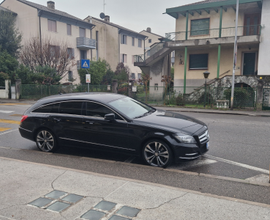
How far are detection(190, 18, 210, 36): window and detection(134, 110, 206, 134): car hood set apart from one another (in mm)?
20121

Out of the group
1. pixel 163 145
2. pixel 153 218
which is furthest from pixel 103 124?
pixel 153 218

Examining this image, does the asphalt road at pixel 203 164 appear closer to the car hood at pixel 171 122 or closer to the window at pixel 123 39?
the car hood at pixel 171 122

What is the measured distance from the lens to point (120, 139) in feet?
19.4

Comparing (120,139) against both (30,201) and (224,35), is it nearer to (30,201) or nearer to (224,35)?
(30,201)

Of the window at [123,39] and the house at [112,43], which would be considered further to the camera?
the window at [123,39]

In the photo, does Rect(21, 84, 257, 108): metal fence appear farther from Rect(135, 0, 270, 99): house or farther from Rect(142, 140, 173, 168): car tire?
Rect(142, 140, 173, 168): car tire

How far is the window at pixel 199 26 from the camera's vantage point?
24.6m

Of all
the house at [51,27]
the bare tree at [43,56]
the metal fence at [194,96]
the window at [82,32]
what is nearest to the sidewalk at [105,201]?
the metal fence at [194,96]

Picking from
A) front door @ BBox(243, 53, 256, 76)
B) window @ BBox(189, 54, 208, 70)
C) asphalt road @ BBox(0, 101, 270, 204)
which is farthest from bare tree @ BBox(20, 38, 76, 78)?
asphalt road @ BBox(0, 101, 270, 204)

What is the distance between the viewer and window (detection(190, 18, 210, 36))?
24.6 meters

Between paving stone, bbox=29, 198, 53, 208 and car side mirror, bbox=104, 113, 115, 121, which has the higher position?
car side mirror, bbox=104, 113, 115, 121

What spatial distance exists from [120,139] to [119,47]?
39944 mm

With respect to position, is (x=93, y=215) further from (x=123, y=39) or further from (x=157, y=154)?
(x=123, y=39)

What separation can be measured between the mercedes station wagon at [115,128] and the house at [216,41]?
51.3ft
